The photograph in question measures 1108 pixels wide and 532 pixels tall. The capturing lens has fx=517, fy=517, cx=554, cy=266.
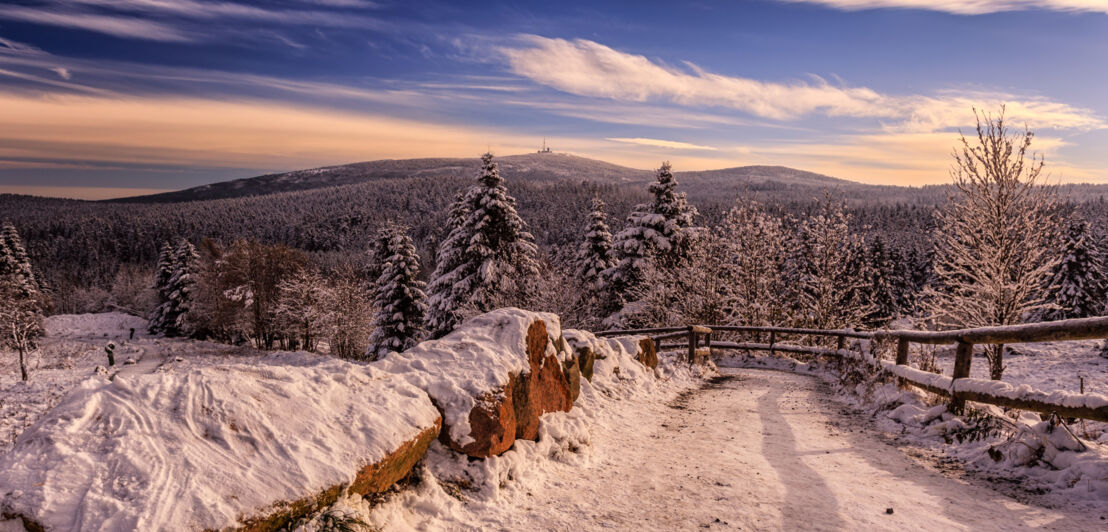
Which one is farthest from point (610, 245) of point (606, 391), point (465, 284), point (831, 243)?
point (606, 391)

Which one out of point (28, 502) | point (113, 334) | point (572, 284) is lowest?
point (113, 334)

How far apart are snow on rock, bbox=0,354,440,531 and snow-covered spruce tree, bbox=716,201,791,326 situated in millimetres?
19796

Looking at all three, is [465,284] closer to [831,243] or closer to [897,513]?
[831,243]

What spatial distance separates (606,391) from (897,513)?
4543mm

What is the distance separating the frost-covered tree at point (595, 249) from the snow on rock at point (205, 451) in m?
23.2

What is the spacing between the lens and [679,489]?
468cm

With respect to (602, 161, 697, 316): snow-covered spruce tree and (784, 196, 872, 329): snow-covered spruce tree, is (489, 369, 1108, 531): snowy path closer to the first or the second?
(784, 196, 872, 329): snow-covered spruce tree

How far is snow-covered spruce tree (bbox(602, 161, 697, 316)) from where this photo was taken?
24484mm

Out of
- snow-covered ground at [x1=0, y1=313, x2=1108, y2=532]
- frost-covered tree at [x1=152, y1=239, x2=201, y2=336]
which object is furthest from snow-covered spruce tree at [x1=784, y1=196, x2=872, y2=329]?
frost-covered tree at [x1=152, y1=239, x2=201, y2=336]

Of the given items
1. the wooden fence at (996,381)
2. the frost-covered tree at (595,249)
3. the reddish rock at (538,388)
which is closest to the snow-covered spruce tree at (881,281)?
the frost-covered tree at (595,249)

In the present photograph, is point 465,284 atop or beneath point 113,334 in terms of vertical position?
atop

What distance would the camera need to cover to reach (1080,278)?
33.7 m

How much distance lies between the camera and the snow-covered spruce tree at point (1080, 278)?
108 feet

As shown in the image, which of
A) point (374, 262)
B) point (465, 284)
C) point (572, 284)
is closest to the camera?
point (465, 284)
